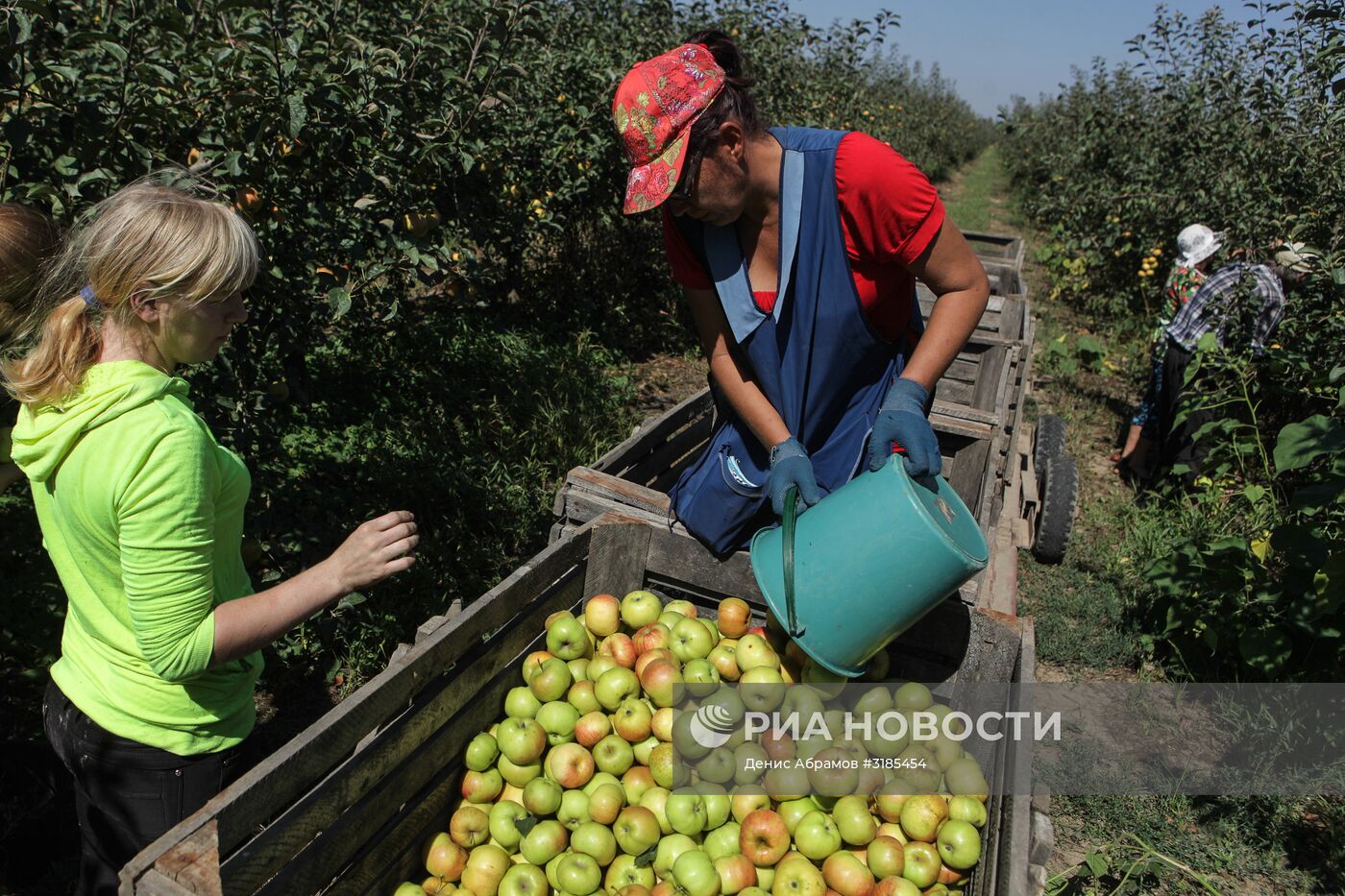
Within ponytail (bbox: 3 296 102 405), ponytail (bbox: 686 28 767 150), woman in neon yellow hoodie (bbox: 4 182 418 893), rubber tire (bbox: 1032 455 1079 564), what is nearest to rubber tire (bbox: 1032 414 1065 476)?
rubber tire (bbox: 1032 455 1079 564)

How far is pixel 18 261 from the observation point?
60.1 inches

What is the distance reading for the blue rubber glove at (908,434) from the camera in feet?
6.10

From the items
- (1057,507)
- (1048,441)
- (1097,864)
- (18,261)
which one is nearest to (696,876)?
(1097,864)

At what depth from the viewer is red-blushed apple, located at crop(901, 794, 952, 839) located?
5.90 feet

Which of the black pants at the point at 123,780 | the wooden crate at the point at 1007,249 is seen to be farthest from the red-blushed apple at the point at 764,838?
the wooden crate at the point at 1007,249

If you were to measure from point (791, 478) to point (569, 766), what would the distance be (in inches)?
32.4

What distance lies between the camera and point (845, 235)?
2.00 metres

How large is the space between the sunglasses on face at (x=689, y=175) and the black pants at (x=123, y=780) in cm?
141

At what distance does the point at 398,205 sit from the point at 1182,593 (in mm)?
3346

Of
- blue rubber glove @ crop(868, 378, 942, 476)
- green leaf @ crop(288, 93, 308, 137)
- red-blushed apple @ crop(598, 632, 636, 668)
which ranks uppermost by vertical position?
green leaf @ crop(288, 93, 308, 137)

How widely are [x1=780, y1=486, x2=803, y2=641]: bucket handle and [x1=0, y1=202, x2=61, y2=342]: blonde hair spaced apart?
1.41 metres

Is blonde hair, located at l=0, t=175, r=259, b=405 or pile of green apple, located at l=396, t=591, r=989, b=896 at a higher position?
blonde hair, located at l=0, t=175, r=259, b=405

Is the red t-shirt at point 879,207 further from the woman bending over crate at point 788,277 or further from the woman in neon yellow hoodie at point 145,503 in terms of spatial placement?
the woman in neon yellow hoodie at point 145,503

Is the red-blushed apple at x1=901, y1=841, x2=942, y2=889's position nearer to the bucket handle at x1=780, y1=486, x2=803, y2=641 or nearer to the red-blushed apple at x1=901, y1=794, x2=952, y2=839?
the red-blushed apple at x1=901, y1=794, x2=952, y2=839
